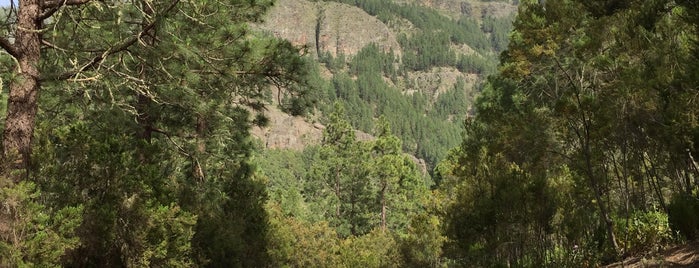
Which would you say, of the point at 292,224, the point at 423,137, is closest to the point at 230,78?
the point at 292,224

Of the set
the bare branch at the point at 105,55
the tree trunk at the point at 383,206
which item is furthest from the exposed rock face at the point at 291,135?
the bare branch at the point at 105,55

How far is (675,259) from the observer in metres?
6.30

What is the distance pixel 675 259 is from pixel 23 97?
7.67m

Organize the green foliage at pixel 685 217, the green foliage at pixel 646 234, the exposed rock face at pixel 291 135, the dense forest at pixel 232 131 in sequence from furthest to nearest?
the exposed rock face at pixel 291 135 < the green foliage at pixel 646 234 < the green foliage at pixel 685 217 < the dense forest at pixel 232 131

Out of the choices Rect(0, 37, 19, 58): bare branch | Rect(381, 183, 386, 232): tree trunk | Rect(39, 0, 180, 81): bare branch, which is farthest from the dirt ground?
Rect(381, 183, 386, 232): tree trunk

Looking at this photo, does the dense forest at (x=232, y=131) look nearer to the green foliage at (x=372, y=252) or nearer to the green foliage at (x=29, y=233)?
the green foliage at (x=29, y=233)

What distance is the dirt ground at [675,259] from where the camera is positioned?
580 cm

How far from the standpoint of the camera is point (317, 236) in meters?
30.2

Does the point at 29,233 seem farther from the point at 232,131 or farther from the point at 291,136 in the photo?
the point at 291,136

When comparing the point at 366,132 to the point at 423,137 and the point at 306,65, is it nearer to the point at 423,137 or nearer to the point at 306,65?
the point at 423,137

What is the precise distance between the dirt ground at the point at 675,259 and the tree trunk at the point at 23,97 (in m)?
6.68

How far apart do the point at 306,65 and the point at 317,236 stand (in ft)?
69.2

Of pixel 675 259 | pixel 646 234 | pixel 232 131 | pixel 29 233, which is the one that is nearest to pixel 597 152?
pixel 646 234

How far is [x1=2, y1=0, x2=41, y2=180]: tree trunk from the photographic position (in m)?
5.67
